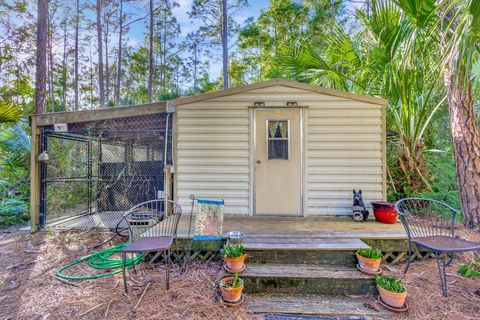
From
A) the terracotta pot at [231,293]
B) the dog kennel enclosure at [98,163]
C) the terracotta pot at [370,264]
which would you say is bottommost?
the terracotta pot at [231,293]

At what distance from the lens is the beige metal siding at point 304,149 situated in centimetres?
397

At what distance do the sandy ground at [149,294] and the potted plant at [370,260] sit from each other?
0.37 m

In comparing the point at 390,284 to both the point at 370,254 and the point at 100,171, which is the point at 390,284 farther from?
the point at 100,171

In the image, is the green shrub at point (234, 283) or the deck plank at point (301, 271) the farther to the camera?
the deck plank at point (301, 271)

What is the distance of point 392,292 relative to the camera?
2.09 m

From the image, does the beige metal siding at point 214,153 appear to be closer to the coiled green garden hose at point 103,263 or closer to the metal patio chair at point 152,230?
the metal patio chair at point 152,230

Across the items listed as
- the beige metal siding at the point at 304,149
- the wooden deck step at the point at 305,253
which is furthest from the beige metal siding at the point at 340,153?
the wooden deck step at the point at 305,253

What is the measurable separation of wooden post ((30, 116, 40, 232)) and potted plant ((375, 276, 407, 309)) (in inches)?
200

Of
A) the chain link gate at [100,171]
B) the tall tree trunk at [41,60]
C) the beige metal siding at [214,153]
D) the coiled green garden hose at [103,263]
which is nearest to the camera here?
the coiled green garden hose at [103,263]

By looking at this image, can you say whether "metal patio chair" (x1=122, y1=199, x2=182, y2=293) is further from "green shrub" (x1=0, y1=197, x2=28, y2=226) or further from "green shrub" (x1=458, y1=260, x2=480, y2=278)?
"green shrub" (x1=0, y1=197, x2=28, y2=226)

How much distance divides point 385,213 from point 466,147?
4.95ft

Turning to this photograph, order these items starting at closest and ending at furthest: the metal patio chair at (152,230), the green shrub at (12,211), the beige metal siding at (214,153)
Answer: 1. the metal patio chair at (152,230)
2. the beige metal siding at (214,153)
3. the green shrub at (12,211)

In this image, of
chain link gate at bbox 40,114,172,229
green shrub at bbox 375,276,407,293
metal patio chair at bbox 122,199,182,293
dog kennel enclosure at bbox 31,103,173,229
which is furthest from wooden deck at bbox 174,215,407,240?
chain link gate at bbox 40,114,172,229

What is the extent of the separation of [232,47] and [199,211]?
11.8 m
